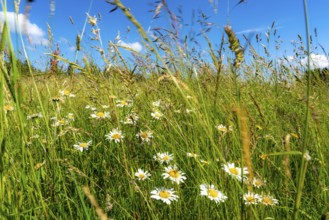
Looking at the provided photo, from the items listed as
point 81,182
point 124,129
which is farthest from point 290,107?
point 81,182

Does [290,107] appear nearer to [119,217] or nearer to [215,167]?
[215,167]

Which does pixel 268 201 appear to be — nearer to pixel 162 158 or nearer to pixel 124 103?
pixel 162 158

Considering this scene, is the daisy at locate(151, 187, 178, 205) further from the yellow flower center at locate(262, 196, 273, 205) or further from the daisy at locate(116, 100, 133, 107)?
the daisy at locate(116, 100, 133, 107)

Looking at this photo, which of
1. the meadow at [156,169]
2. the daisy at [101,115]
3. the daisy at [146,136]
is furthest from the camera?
the daisy at [101,115]

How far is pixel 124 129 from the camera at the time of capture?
1.80 m

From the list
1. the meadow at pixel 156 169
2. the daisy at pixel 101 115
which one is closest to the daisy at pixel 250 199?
the meadow at pixel 156 169

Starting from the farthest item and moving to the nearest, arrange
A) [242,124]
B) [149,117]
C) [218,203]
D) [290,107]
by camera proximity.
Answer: [290,107]
[149,117]
[218,203]
[242,124]

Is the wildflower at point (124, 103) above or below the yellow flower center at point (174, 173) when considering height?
above

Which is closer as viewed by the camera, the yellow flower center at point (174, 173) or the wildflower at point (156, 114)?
the yellow flower center at point (174, 173)

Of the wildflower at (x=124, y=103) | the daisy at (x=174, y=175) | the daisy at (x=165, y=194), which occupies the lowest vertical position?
the daisy at (x=165, y=194)

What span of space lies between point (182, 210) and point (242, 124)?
0.76 meters

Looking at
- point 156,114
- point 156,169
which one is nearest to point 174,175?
point 156,169

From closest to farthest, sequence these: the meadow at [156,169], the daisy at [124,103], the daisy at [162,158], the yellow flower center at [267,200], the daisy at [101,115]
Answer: the meadow at [156,169], the yellow flower center at [267,200], the daisy at [162,158], the daisy at [101,115], the daisy at [124,103]

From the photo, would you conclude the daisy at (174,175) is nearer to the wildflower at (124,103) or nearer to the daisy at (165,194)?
the daisy at (165,194)
